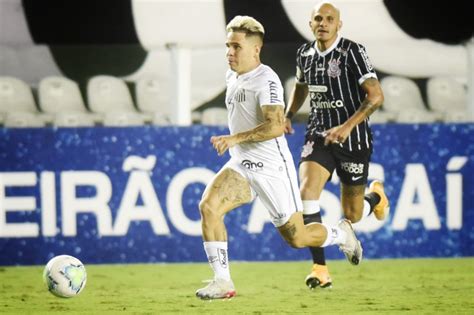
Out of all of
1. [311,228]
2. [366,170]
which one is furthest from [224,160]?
[311,228]

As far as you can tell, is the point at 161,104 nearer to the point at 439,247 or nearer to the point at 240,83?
the point at 439,247

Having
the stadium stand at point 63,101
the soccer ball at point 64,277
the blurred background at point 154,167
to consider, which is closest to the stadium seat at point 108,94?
the blurred background at point 154,167

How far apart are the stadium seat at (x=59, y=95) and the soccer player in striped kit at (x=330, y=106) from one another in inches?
141

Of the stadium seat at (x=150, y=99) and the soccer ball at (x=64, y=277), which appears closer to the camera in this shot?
the soccer ball at (x=64, y=277)

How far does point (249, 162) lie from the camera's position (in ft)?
23.2

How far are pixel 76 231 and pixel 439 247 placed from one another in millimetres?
3416

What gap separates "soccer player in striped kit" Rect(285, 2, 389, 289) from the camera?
7988 millimetres

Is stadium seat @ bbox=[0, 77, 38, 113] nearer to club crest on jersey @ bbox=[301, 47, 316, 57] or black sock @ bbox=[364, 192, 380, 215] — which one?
club crest on jersey @ bbox=[301, 47, 316, 57]

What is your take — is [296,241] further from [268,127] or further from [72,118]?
[72,118]

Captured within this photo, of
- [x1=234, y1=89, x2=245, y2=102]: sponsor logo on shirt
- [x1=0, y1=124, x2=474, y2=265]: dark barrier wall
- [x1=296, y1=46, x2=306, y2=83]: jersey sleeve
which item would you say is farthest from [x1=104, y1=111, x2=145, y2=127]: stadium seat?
[x1=234, y1=89, x2=245, y2=102]: sponsor logo on shirt

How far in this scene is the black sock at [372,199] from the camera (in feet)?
28.6

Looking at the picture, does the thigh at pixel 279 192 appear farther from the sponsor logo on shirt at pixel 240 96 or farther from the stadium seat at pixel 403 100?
the stadium seat at pixel 403 100

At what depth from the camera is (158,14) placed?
1220cm

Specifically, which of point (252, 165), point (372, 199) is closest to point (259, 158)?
point (252, 165)
